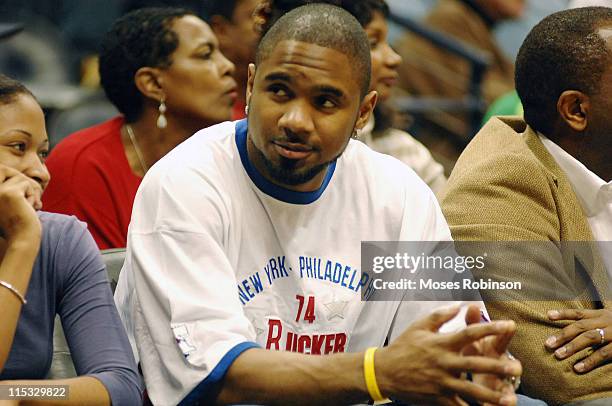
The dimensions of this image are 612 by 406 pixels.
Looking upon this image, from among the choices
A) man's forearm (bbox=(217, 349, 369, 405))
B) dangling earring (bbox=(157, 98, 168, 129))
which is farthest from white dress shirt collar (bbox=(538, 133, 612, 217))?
dangling earring (bbox=(157, 98, 168, 129))

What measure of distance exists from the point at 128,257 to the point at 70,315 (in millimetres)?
178

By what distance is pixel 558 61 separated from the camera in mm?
3066

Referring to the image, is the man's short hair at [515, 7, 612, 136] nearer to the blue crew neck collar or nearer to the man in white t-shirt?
the man in white t-shirt

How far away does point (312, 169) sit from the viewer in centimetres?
248

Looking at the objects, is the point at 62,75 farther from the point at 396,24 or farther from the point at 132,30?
the point at 396,24

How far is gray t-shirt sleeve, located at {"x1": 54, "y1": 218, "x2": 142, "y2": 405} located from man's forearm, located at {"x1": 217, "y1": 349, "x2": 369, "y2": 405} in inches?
9.7

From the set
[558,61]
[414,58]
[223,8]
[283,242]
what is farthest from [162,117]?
[414,58]

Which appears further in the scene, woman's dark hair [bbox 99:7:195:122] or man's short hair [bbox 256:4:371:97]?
woman's dark hair [bbox 99:7:195:122]

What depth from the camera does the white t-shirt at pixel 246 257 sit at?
7.39 ft

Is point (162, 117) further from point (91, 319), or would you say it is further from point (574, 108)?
point (91, 319)

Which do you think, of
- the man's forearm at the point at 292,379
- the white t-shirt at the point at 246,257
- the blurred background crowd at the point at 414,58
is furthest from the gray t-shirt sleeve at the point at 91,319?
the blurred background crowd at the point at 414,58

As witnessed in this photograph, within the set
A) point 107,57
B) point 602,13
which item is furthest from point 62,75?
point 602,13

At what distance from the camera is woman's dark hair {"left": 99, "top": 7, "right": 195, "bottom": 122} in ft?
13.3

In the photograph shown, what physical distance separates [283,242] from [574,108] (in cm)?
106
